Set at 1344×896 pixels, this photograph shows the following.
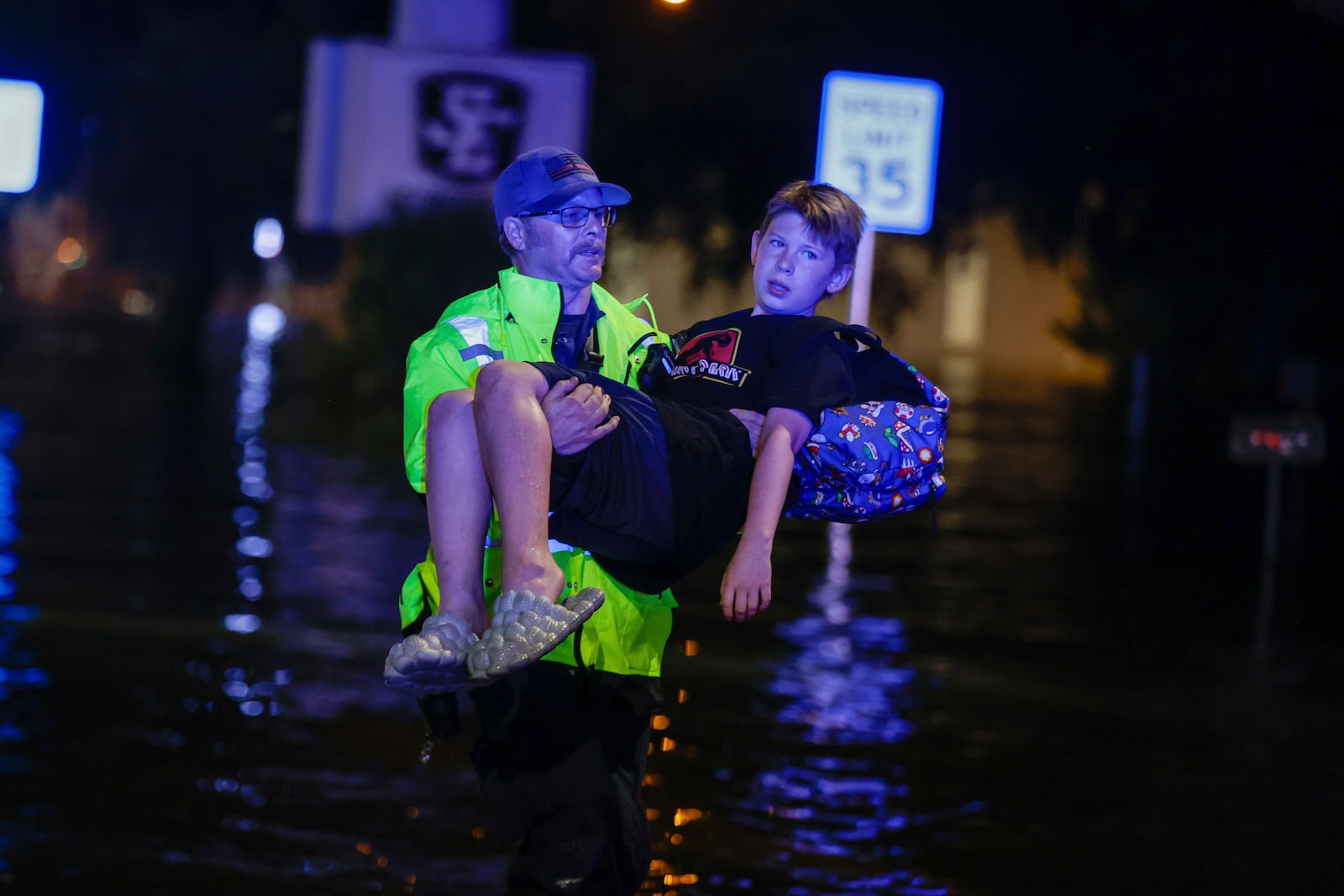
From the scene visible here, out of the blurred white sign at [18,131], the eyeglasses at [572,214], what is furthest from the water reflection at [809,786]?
the blurred white sign at [18,131]

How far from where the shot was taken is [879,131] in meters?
11.4

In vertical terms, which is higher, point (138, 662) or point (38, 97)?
point (38, 97)

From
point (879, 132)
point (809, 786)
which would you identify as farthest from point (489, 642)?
point (879, 132)

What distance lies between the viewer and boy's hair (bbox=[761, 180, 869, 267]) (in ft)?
14.3

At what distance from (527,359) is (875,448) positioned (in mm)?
823

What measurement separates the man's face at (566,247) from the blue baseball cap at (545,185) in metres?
0.03

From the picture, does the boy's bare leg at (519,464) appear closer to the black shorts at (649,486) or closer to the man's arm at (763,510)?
the black shorts at (649,486)

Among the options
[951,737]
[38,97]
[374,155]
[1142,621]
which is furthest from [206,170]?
[951,737]

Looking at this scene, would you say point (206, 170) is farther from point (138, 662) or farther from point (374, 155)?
point (138, 662)

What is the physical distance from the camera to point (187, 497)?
15070 millimetres

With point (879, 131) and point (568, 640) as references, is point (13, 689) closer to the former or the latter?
point (568, 640)

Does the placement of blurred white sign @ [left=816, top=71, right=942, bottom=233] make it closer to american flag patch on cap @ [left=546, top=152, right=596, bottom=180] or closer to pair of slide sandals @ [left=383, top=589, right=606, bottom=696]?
american flag patch on cap @ [left=546, top=152, right=596, bottom=180]

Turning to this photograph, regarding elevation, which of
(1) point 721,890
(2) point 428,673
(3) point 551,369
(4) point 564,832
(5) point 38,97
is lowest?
(1) point 721,890

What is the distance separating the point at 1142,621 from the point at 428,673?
26.9 feet
